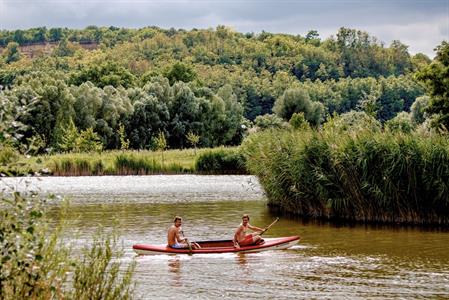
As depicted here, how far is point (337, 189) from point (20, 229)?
21672 mm

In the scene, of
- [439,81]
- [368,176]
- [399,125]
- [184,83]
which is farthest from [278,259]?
[184,83]

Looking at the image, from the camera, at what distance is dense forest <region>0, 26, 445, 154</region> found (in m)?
79.5

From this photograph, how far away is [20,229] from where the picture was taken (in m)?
8.30

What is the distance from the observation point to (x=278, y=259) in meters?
21.1

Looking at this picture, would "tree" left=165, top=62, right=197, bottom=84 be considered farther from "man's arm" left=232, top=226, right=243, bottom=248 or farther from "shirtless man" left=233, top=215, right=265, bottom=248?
"man's arm" left=232, top=226, right=243, bottom=248

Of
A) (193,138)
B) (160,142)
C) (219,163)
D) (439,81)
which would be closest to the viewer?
(439,81)

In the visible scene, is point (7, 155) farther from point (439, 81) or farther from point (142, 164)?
point (142, 164)

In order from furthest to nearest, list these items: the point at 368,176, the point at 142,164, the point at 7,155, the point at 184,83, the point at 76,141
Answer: the point at 184,83, the point at 76,141, the point at 142,164, the point at 368,176, the point at 7,155

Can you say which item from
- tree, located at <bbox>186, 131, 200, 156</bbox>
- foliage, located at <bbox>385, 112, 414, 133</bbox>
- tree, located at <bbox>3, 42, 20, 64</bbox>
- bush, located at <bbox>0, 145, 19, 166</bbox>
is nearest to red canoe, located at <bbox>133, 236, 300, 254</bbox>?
foliage, located at <bbox>385, 112, 414, 133</bbox>

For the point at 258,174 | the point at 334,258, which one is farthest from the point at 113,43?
the point at 334,258

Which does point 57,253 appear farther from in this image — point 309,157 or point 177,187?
point 177,187

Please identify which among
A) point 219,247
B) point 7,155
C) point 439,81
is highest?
point 439,81

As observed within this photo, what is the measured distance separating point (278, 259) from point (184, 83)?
76448mm

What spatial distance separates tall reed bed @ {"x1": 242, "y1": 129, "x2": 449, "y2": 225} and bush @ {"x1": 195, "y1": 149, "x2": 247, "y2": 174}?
29.2 meters
